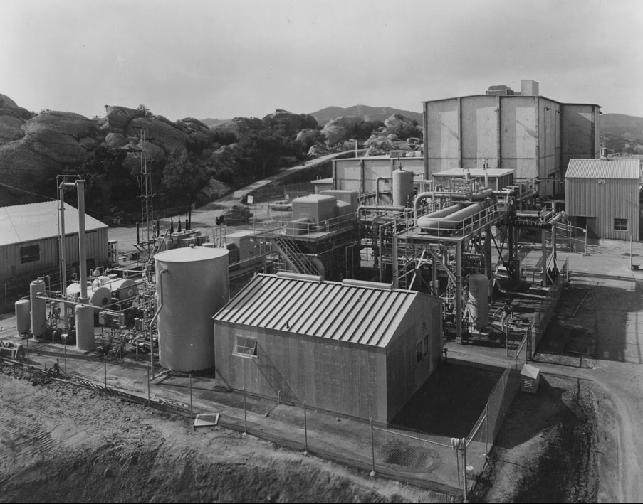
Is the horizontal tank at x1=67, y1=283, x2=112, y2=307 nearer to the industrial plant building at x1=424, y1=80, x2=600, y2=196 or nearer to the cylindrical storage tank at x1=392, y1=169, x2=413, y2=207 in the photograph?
the cylindrical storage tank at x1=392, y1=169, x2=413, y2=207

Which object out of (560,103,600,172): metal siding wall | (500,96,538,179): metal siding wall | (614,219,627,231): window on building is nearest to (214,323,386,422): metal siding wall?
(614,219,627,231): window on building

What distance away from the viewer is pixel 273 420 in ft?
68.6

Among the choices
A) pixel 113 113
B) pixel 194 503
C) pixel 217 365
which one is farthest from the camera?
pixel 113 113

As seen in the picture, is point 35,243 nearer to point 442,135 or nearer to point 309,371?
point 309,371

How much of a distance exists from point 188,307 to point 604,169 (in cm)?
3978

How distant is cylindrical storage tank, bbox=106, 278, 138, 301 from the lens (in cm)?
3319

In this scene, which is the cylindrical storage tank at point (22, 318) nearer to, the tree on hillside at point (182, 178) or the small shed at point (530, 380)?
the small shed at point (530, 380)

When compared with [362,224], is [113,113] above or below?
above

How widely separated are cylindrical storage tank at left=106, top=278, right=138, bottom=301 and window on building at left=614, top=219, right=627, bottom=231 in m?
37.7

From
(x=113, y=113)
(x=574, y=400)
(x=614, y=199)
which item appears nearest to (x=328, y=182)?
(x=614, y=199)

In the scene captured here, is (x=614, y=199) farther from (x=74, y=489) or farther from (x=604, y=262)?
(x=74, y=489)

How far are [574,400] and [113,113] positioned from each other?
84.1 meters

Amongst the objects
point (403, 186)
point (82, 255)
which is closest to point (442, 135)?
point (403, 186)

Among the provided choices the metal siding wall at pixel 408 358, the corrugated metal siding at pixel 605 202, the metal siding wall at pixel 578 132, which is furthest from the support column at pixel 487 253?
the metal siding wall at pixel 578 132
